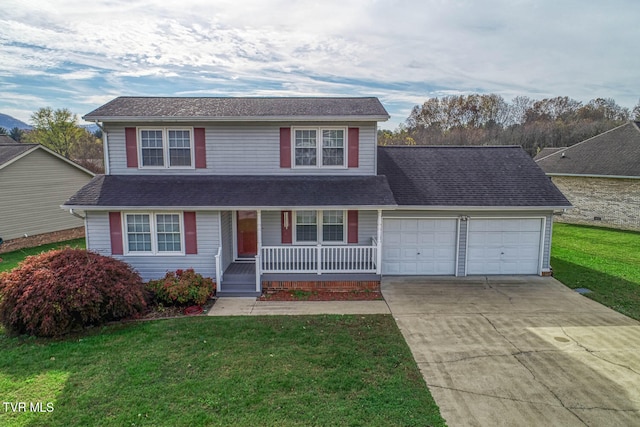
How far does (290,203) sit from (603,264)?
12.2 meters

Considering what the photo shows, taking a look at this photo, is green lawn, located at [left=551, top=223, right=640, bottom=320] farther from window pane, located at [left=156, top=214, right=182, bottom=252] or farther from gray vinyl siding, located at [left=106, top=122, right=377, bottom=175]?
window pane, located at [left=156, top=214, right=182, bottom=252]

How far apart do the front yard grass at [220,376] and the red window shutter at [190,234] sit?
9.14 feet

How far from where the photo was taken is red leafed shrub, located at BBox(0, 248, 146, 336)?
7.75m

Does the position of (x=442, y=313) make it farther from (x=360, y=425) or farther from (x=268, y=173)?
(x=268, y=173)

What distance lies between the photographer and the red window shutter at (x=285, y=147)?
11727 mm

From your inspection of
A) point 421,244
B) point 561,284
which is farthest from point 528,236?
point 421,244

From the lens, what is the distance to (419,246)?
12.2 metres

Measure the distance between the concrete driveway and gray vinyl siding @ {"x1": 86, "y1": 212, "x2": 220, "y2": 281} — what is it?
5.39 m

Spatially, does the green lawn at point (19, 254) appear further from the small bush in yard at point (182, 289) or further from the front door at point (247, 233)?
the front door at point (247, 233)

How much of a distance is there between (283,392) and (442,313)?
5.04 meters

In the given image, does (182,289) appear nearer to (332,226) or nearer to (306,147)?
(332,226)

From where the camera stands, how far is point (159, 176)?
38.7 feet

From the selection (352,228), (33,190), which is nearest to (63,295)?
(352,228)

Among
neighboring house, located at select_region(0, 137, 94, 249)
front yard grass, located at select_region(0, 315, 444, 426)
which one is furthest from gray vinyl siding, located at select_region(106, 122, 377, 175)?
neighboring house, located at select_region(0, 137, 94, 249)
